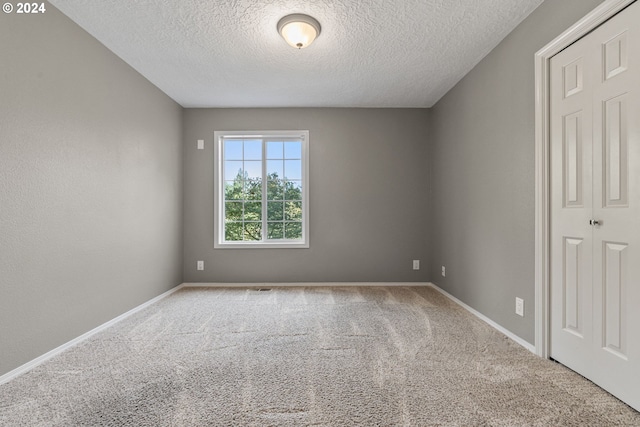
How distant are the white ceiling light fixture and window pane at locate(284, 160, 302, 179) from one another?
2079 mm

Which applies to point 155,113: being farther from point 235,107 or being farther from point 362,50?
point 362,50

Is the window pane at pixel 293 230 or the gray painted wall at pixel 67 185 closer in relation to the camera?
the gray painted wall at pixel 67 185

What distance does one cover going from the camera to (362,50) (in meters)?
2.88

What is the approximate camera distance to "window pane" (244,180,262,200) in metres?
4.53

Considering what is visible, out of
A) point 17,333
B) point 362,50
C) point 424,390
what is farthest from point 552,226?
point 17,333

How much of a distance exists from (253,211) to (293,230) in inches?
24.9

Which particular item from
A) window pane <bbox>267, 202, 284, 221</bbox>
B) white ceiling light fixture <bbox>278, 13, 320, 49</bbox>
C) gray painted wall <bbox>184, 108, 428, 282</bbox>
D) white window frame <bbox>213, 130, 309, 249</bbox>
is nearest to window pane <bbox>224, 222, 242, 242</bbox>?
white window frame <bbox>213, 130, 309, 249</bbox>

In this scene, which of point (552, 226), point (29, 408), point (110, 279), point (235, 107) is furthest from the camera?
point (235, 107)

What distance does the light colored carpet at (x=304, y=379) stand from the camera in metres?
1.54

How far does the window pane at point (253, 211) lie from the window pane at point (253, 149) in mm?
657

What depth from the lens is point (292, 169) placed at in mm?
4520

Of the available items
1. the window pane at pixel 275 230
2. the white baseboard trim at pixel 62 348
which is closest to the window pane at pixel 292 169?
the window pane at pixel 275 230

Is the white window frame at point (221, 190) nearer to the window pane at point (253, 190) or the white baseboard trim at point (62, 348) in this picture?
the window pane at point (253, 190)

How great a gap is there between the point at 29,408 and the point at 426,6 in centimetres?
338
